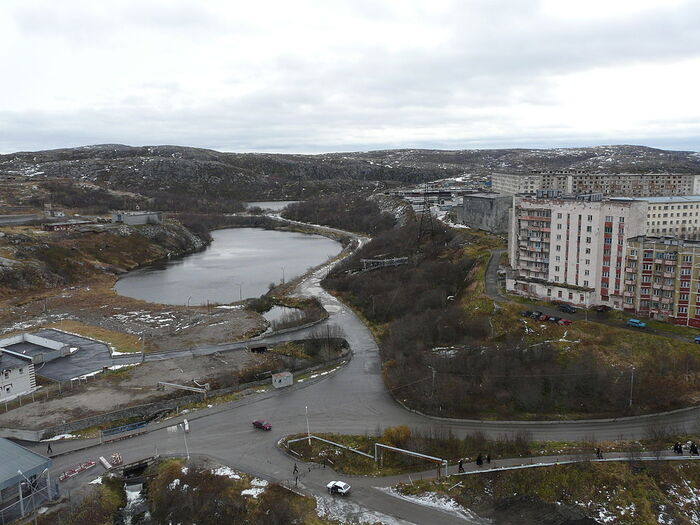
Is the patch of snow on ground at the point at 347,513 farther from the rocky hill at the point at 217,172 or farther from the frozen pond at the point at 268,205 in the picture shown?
the frozen pond at the point at 268,205

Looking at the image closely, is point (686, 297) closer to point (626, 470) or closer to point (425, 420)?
point (626, 470)

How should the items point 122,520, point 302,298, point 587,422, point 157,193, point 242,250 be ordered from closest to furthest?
point 122,520
point 587,422
point 302,298
point 242,250
point 157,193

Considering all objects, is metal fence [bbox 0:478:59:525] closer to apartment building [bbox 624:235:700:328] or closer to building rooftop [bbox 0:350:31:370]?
building rooftop [bbox 0:350:31:370]

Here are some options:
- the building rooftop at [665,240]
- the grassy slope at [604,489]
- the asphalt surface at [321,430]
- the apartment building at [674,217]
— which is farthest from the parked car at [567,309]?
the grassy slope at [604,489]

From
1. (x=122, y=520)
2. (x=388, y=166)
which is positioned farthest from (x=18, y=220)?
(x=388, y=166)

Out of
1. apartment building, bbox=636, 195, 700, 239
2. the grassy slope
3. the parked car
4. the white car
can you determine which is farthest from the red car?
apartment building, bbox=636, 195, 700, 239

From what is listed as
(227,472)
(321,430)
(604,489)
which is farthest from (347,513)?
(604,489)
